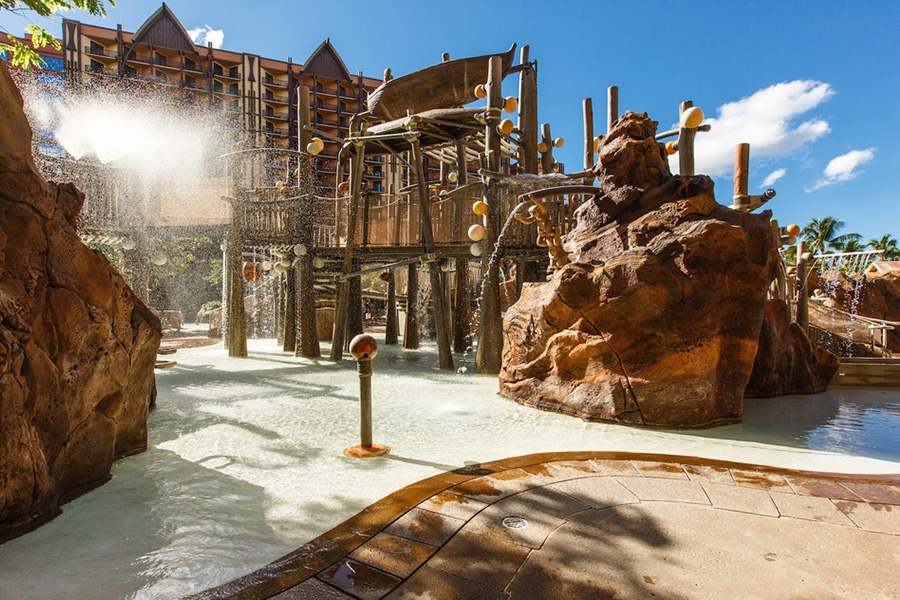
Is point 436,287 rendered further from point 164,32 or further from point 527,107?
point 164,32

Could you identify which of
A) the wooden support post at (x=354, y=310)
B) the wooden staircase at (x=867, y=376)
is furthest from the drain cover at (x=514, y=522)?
the wooden support post at (x=354, y=310)

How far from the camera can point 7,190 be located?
10.5ft

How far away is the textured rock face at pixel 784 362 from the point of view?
744 cm

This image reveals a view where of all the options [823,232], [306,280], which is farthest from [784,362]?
[823,232]

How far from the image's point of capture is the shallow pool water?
2473 mm

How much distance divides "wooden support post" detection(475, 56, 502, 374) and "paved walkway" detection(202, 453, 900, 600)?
5783 millimetres

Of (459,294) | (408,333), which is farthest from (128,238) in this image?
(459,294)

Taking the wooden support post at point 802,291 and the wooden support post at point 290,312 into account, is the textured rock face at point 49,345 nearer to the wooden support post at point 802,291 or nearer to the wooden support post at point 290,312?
the wooden support post at point 290,312

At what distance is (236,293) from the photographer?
37.6 feet

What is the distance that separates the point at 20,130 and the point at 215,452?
3.04m

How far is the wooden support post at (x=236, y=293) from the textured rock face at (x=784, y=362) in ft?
35.3

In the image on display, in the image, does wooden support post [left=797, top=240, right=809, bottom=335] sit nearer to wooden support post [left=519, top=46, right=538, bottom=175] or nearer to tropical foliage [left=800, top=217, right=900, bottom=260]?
wooden support post [left=519, top=46, right=538, bottom=175]

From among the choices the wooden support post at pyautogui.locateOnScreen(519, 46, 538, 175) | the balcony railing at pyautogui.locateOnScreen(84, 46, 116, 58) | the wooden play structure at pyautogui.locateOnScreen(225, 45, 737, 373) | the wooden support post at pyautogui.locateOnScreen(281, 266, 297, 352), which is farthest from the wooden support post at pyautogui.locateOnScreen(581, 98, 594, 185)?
the balcony railing at pyautogui.locateOnScreen(84, 46, 116, 58)

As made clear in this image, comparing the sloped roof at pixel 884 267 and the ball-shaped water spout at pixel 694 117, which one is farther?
the sloped roof at pixel 884 267
